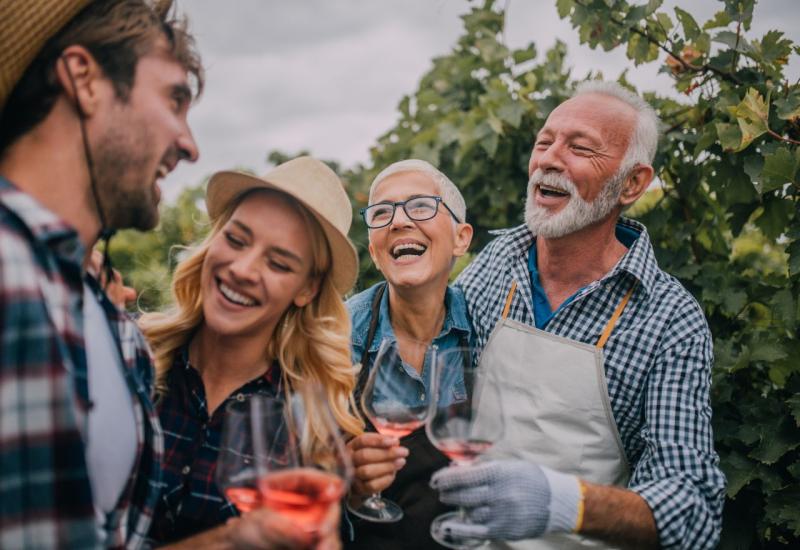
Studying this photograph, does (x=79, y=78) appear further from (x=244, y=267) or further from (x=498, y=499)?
(x=498, y=499)

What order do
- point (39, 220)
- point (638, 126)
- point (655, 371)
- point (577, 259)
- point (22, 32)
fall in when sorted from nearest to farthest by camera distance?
point (39, 220), point (22, 32), point (655, 371), point (577, 259), point (638, 126)

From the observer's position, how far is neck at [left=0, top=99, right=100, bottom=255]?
67.9 inches

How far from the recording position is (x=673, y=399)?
2762 millimetres

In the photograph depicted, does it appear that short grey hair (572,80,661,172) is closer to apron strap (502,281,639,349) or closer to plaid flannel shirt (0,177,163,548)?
apron strap (502,281,639,349)

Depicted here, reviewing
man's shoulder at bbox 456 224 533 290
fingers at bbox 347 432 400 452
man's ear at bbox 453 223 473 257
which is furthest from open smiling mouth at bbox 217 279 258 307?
man's shoulder at bbox 456 224 533 290

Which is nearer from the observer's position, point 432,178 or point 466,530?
point 466,530

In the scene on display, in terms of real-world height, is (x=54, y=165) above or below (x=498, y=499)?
above

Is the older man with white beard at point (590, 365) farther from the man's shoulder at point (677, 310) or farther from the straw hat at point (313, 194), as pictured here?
the straw hat at point (313, 194)

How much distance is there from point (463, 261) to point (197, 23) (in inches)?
99.4

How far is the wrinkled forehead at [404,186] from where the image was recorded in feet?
10.8

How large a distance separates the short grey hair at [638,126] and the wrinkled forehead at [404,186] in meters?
0.97

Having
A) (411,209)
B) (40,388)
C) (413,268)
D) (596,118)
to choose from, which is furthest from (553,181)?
(40,388)

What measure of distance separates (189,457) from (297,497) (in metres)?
0.82

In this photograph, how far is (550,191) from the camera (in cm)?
348
